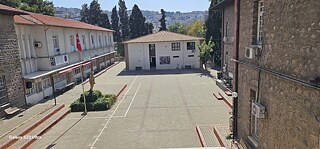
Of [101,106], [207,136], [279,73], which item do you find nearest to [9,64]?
[101,106]

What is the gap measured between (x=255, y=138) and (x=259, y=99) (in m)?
1.49

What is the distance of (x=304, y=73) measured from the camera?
460 centimetres

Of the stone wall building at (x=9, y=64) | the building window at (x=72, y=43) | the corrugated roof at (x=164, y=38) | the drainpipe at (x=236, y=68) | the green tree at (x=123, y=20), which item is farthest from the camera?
the green tree at (x=123, y=20)

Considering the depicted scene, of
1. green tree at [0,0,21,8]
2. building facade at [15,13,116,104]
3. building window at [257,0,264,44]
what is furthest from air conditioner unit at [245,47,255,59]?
green tree at [0,0,21,8]

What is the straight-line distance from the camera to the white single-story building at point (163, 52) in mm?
32969

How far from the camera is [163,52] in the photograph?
33.5 m

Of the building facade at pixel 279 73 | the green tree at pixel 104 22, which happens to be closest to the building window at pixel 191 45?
the building facade at pixel 279 73

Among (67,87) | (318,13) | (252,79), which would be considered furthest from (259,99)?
(67,87)

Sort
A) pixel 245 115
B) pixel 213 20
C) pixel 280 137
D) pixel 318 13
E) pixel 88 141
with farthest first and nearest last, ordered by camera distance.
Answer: pixel 213 20 < pixel 88 141 < pixel 245 115 < pixel 280 137 < pixel 318 13

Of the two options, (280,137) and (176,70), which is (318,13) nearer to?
(280,137)

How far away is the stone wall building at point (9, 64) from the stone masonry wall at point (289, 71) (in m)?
13.3

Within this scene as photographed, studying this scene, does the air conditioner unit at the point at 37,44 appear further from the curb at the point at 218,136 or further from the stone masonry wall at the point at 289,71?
the stone masonry wall at the point at 289,71

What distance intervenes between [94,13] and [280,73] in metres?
60.4

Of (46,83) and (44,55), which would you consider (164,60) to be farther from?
(44,55)
